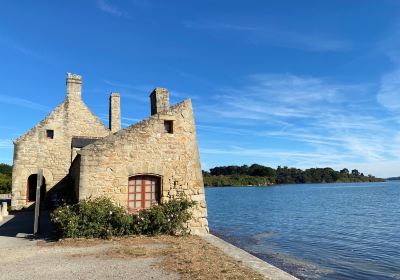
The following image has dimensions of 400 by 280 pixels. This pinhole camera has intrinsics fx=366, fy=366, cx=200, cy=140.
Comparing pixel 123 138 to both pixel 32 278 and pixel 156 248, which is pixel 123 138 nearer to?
pixel 156 248

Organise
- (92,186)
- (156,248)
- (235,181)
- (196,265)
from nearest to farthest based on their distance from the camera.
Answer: (196,265), (156,248), (92,186), (235,181)

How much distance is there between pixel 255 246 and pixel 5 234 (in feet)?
31.0

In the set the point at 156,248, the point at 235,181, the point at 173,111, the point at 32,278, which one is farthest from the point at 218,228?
the point at 235,181

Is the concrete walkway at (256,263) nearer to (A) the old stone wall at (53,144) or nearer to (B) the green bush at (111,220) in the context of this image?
(B) the green bush at (111,220)

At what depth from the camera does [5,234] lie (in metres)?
12.4

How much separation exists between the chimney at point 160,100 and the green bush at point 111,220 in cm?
350

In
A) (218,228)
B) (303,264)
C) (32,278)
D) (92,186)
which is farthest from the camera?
(218,228)

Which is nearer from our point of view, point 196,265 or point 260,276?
point 260,276

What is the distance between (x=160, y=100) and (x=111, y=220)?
459 cm

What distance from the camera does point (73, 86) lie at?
21.0m

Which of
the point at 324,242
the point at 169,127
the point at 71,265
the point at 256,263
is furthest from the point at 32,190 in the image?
the point at 256,263

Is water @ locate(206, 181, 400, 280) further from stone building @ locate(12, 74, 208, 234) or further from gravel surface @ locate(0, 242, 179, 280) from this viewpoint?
gravel surface @ locate(0, 242, 179, 280)

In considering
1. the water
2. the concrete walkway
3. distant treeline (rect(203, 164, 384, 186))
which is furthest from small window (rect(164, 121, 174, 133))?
distant treeline (rect(203, 164, 384, 186))

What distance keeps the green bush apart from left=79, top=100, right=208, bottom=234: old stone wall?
56cm
